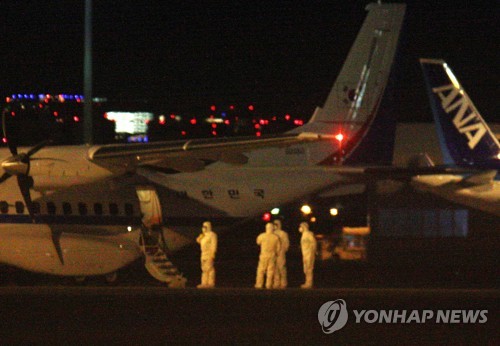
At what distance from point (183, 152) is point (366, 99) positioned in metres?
5.72

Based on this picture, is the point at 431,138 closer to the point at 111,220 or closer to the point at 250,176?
the point at 250,176

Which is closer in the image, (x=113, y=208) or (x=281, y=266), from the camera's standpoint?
(x=281, y=266)

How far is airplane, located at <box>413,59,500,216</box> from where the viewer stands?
22.2m

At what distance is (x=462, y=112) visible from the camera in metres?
23.0

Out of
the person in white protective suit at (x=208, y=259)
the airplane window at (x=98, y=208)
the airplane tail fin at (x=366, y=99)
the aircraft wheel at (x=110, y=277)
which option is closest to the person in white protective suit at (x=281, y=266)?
the person in white protective suit at (x=208, y=259)

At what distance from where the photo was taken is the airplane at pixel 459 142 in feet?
72.7

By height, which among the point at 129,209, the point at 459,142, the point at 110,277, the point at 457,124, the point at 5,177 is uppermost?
the point at 457,124

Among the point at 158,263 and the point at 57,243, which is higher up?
the point at 57,243

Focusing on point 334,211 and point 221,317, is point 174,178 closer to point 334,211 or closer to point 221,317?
point 334,211

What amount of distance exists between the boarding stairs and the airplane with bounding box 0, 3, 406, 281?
203 millimetres

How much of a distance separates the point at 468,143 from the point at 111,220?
984 centimetres

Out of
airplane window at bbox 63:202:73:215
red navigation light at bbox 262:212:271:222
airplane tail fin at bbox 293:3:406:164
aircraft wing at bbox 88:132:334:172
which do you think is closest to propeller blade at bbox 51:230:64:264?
airplane window at bbox 63:202:73:215

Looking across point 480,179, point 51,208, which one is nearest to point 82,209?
point 51,208

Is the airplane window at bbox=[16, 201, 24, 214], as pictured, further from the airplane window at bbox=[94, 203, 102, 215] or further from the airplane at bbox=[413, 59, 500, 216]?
the airplane at bbox=[413, 59, 500, 216]
